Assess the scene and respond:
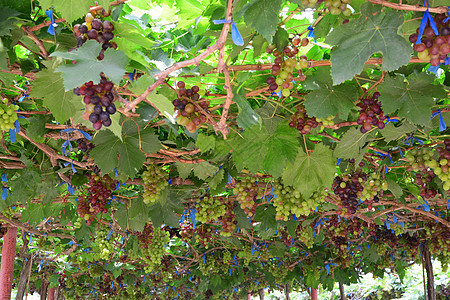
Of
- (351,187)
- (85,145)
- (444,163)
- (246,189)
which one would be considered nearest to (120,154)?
(85,145)

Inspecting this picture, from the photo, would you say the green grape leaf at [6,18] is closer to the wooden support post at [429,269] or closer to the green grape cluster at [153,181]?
the green grape cluster at [153,181]

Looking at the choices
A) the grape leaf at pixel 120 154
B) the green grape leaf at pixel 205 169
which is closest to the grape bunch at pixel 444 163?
the green grape leaf at pixel 205 169

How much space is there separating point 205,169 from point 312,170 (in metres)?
0.92

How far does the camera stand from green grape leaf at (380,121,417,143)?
2593 millimetres

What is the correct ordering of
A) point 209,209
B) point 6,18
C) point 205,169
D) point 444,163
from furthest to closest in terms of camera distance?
1. point 209,209
2. point 205,169
3. point 444,163
4. point 6,18

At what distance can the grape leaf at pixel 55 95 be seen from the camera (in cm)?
190

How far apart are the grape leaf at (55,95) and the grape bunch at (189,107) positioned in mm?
486

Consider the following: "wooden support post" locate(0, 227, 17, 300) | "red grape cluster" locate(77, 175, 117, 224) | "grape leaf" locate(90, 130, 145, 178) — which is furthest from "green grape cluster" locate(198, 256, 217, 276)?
"grape leaf" locate(90, 130, 145, 178)

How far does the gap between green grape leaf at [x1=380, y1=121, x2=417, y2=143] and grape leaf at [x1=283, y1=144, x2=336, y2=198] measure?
0.41 metres

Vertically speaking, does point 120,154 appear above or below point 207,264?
above

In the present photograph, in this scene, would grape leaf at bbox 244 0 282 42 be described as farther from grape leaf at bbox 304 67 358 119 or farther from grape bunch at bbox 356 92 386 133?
grape bunch at bbox 356 92 386 133

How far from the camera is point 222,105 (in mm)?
2432

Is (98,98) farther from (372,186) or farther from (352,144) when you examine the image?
(372,186)

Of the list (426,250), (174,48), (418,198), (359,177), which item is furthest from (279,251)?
(174,48)
